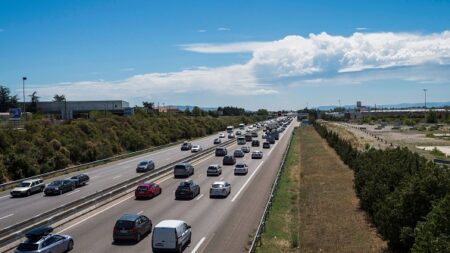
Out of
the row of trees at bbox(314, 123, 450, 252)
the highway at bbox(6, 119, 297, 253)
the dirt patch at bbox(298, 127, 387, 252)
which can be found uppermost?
the row of trees at bbox(314, 123, 450, 252)

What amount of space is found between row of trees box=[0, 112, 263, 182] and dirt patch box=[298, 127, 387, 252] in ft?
96.8

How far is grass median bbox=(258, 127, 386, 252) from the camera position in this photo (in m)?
24.0

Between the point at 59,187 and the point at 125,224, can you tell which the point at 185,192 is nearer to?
the point at 59,187

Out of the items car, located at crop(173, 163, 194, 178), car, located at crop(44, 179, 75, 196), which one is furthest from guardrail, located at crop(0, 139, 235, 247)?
car, located at crop(173, 163, 194, 178)

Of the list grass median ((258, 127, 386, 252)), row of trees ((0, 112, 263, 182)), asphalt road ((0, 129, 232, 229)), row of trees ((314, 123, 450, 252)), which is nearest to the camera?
row of trees ((314, 123, 450, 252))

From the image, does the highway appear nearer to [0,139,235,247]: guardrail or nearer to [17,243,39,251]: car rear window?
[0,139,235,247]: guardrail

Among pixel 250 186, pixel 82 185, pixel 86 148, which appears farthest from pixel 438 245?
pixel 86 148

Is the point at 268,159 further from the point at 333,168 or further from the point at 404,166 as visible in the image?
the point at 404,166

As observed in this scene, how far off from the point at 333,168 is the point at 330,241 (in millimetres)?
34577

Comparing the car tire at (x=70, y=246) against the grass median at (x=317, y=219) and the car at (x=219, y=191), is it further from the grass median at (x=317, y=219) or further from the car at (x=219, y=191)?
the car at (x=219, y=191)

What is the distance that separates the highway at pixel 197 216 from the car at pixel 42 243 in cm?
112

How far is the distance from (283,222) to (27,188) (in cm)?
2249

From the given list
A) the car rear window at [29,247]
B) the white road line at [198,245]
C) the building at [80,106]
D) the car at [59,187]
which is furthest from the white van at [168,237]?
the building at [80,106]

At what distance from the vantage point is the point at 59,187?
133ft
